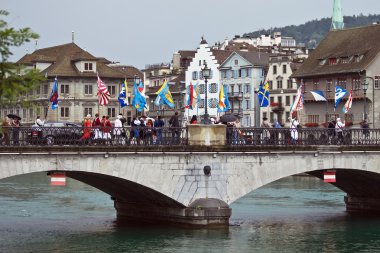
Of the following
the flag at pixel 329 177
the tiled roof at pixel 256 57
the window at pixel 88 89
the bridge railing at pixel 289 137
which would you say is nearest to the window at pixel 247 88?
the tiled roof at pixel 256 57

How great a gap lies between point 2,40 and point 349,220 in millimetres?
30728

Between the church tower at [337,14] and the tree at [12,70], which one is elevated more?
the church tower at [337,14]

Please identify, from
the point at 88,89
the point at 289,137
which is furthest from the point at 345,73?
the point at 289,137

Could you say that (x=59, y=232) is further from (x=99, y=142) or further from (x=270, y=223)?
(x=270, y=223)

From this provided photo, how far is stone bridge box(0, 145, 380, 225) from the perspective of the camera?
36.4 metres

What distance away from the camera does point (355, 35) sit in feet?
323

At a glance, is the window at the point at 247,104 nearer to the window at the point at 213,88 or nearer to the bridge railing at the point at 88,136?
the window at the point at 213,88

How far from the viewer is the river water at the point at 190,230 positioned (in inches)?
1421

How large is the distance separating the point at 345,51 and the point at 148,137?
59.5 metres

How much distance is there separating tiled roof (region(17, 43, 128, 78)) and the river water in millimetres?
48243

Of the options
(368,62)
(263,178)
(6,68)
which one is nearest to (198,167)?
(263,178)

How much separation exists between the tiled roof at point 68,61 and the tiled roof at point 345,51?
21568mm

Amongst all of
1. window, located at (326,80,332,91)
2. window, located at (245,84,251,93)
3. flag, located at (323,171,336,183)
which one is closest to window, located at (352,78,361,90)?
window, located at (326,80,332,91)

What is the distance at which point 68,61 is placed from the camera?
108750mm
